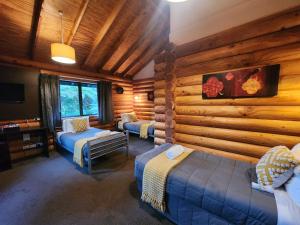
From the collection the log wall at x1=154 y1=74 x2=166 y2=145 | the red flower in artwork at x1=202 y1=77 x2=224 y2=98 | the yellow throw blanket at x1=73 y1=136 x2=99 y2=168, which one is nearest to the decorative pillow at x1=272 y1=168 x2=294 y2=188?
the red flower in artwork at x1=202 y1=77 x2=224 y2=98

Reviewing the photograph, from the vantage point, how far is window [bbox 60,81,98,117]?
4.56 meters

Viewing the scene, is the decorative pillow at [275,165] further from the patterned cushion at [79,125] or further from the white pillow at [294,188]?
the patterned cushion at [79,125]

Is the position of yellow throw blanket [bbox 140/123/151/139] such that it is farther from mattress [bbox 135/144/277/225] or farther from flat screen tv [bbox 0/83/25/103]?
flat screen tv [bbox 0/83/25/103]

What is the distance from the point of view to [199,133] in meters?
2.73

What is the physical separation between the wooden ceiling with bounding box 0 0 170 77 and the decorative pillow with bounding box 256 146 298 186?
3605 millimetres

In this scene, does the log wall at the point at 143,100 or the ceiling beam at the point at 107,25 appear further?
the log wall at the point at 143,100

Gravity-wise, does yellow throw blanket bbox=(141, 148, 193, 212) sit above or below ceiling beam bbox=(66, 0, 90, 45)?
below

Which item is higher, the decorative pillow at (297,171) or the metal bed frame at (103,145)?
the decorative pillow at (297,171)

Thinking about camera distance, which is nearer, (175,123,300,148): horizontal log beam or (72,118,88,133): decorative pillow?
(175,123,300,148): horizontal log beam

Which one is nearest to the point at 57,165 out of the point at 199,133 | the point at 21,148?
the point at 21,148

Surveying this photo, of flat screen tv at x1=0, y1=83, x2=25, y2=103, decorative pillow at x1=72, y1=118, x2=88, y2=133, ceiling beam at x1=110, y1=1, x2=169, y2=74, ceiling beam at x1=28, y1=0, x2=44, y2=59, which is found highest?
ceiling beam at x1=110, y1=1, x2=169, y2=74

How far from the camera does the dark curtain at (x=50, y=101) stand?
3756 mm

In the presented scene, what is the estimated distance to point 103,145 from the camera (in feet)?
10.1

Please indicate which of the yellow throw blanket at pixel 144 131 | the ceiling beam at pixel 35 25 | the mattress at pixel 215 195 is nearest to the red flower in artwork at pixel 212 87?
the mattress at pixel 215 195
